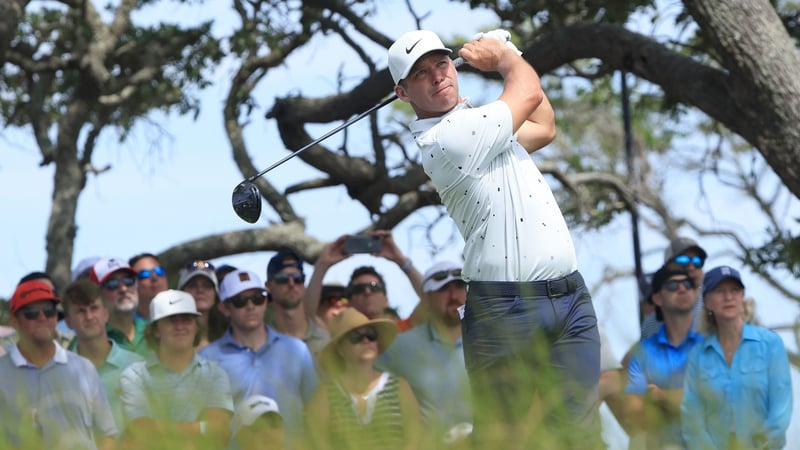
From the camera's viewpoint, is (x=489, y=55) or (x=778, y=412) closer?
A: (x=778, y=412)

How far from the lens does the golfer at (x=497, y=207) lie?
4438 mm

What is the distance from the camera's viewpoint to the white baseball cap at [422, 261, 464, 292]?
7707mm

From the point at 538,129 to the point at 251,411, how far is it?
1.93m

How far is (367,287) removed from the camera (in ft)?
27.2

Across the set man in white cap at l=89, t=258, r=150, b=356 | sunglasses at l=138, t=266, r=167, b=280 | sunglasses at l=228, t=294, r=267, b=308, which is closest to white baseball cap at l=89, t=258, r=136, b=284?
man in white cap at l=89, t=258, r=150, b=356

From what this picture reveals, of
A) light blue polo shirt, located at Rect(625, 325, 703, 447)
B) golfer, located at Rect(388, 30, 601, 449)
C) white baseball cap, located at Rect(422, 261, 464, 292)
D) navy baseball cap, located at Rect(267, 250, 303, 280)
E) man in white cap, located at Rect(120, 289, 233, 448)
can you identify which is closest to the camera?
man in white cap, located at Rect(120, 289, 233, 448)

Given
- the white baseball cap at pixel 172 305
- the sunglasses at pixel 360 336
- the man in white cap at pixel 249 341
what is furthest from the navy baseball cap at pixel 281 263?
the sunglasses at pixel 360 336

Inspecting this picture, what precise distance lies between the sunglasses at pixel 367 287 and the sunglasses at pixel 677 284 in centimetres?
172

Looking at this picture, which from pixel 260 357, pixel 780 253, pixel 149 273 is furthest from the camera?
pixel 780 253

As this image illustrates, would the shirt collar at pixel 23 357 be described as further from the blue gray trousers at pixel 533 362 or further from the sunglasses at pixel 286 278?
the blue gray trousers at pixel 533 362

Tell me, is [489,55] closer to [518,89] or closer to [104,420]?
[518,89]

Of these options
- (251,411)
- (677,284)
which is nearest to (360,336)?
(677,284)

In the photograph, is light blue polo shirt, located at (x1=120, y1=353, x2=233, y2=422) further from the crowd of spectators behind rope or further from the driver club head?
the driver club head

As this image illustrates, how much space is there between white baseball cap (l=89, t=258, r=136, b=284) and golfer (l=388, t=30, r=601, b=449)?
12.5ft
